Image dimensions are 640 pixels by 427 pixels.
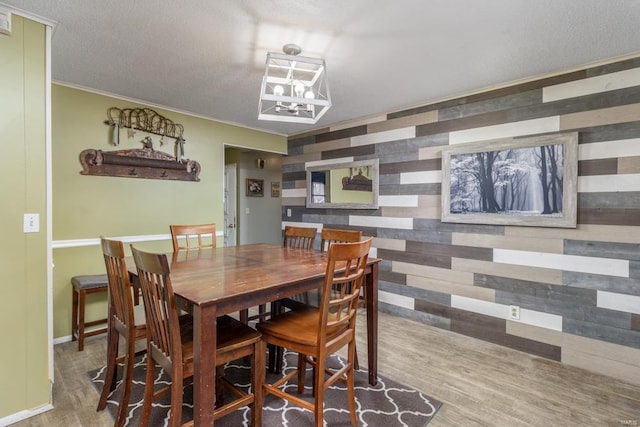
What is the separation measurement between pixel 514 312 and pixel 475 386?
0.93 m

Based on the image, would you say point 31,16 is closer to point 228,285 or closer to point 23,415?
point 228,285

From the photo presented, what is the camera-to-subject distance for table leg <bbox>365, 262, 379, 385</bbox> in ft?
7.06

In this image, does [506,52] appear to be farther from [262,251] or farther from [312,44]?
[262,251]

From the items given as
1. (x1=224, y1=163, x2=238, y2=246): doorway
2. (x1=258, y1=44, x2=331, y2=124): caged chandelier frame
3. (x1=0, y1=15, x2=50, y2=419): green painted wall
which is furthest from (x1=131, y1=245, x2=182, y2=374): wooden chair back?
(x1=224, y1=163, x2=238, y2=246): doorway

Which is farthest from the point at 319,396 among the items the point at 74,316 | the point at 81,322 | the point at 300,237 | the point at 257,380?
the point at 74,316

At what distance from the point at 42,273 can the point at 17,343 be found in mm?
411

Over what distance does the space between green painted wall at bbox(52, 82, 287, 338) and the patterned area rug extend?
3.77ft

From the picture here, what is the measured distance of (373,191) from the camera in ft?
12.5

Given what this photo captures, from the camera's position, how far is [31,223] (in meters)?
1.89

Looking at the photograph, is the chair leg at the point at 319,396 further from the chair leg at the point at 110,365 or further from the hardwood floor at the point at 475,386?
the chair leg at the point at 110,365

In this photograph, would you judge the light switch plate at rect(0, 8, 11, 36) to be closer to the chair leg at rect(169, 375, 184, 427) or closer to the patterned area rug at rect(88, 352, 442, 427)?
the chair leg at rect(169, 375, 184, 427)

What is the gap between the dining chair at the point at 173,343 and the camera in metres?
1.35

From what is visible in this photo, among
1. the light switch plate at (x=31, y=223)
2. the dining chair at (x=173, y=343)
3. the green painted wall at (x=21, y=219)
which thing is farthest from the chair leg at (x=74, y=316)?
the dining chair at (x=173, y=343)

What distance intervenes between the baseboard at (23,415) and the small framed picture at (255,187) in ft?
13.8
